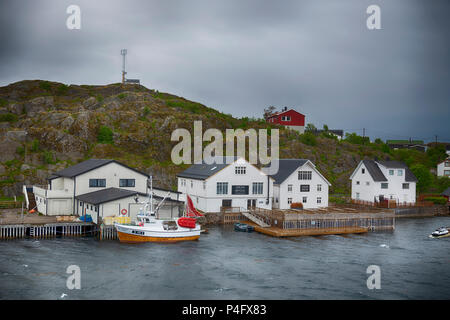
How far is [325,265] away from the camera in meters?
39.2

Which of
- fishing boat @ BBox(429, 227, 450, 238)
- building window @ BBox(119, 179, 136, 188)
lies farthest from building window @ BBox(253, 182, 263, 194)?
fishing boat @ BBox(429, 227, 450, 238)

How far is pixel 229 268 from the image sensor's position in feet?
124

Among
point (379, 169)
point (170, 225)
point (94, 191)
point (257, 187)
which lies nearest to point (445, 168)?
point (379, 169)

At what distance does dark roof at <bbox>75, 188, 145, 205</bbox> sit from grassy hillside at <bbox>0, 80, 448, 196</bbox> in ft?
95.6

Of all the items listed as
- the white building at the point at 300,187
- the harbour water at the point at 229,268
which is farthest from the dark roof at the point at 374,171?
the harbour water at the point at 229,268

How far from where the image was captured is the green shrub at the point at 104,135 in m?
101

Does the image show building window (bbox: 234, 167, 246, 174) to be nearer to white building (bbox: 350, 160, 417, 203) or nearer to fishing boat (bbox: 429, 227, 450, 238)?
white building (bbox: 350, 160, 417, 203)

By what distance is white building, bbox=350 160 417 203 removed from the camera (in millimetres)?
75000

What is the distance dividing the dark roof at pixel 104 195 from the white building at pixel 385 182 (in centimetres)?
4300

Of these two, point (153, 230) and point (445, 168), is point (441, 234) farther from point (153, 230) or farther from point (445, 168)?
point (445, 168)

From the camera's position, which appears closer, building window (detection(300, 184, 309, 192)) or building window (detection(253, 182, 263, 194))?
building window (detection(253, 182, 263, 194))

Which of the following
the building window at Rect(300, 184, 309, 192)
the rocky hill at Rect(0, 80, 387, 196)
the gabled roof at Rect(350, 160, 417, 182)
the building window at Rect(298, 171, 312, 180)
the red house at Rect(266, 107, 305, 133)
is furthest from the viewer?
the red house at Rect(266, 107, 305, 133)

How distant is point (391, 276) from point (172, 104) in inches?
3921
